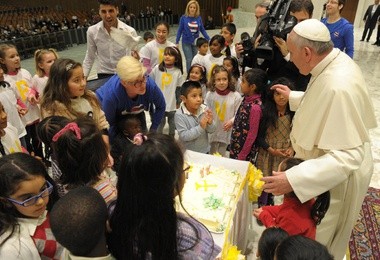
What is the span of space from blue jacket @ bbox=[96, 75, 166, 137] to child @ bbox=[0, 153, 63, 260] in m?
1.16

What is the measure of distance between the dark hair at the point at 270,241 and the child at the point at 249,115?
3.75 ft

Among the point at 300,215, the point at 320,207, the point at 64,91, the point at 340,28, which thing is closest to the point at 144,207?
the point at 300,215

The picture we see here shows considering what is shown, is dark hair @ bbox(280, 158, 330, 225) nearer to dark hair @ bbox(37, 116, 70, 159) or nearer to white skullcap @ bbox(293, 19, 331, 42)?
white skullcap @ bbox(293, 19, 331, 42)

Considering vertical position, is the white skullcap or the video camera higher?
the white skullcap

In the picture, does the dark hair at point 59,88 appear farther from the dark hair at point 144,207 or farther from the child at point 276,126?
the child at point 276,126

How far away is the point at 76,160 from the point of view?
1704 millimetres

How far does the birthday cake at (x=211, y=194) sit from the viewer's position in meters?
1.84

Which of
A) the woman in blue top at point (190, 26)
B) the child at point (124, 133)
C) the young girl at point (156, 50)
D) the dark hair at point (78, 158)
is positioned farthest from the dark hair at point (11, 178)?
the woman in blue top at point (190, 26)

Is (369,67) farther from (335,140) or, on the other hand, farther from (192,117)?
(335,140)

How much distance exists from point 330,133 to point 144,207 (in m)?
1.26

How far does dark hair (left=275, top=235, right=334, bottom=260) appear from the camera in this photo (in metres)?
1.35

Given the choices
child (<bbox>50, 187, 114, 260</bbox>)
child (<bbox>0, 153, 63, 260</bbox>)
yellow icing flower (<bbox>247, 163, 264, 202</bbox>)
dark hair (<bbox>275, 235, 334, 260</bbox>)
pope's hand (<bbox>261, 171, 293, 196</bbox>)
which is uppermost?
child (<bbox>50, 187, 114, 260</bbox>)

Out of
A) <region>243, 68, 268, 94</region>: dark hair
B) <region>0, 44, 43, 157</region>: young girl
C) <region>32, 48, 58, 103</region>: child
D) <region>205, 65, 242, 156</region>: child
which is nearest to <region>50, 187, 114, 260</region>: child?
<region>243, 68, 268, 94</region>: dark hair

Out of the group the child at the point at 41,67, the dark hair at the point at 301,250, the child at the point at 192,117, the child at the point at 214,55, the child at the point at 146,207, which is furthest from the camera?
the child at the point at 214,55
